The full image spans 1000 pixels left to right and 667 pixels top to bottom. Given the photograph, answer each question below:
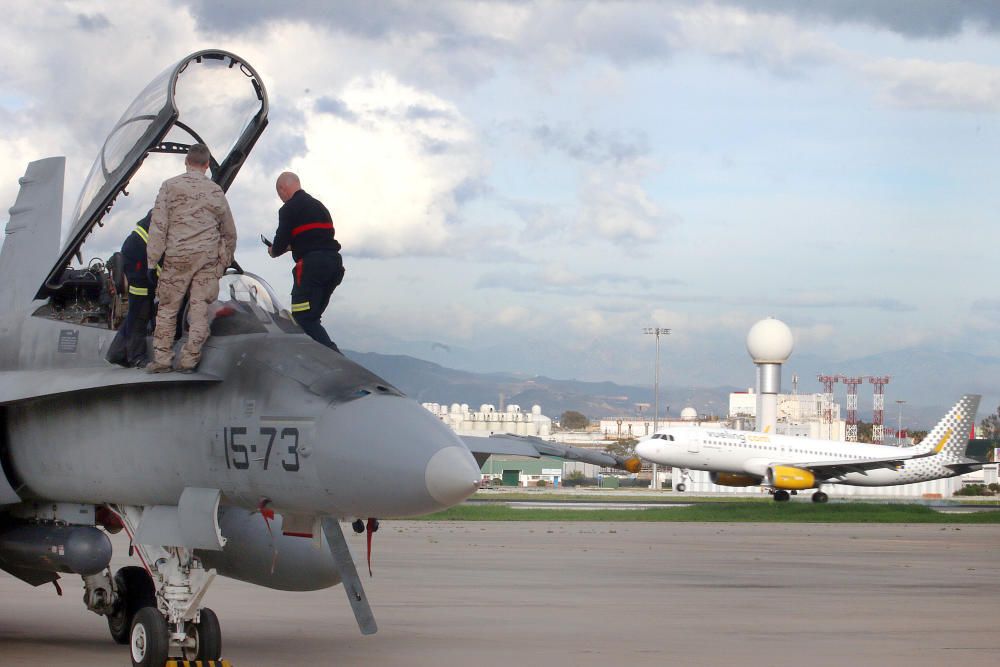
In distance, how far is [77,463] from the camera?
27.3 ft

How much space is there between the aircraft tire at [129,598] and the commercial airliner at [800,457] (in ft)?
151

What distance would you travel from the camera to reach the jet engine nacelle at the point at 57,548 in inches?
338

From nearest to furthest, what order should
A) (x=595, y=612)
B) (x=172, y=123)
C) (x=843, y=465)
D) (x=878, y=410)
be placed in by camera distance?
1. (x=172, y=123)
2. (x=595, y=612)
3. (x=843, y=465)
4. (x=878, y=410)

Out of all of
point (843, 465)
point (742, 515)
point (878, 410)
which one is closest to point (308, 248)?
point (742, 515)

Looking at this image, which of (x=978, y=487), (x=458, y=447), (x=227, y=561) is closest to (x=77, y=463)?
(x=227, y=561)

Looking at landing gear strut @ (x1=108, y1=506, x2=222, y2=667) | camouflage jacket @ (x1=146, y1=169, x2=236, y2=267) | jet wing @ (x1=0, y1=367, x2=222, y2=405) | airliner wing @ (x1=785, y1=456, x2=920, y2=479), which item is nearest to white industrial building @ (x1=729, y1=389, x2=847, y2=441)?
airliner wing @ (x1=785, y1=456, x2=920, y2=479)

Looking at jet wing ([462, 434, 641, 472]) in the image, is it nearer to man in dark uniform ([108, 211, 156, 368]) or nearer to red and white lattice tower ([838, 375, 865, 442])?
man in dark uniform ([108, 211, 156, 368])

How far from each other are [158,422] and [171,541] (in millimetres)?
738

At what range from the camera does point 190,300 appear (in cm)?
777

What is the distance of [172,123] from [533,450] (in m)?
3.57

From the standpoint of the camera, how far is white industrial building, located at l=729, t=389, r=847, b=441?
140 m

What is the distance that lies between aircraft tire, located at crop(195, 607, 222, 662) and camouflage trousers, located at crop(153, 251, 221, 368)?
5.44ft

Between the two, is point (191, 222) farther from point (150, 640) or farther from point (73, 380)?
point (150, 640)

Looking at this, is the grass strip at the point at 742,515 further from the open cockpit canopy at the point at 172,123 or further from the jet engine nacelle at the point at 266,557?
the open cockpit canopy at the point at 172,123
